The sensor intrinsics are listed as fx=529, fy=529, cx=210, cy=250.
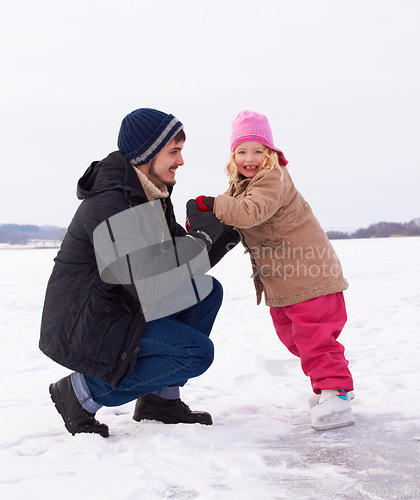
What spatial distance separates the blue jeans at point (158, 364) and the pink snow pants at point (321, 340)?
0.51m

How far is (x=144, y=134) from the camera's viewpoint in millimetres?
2508

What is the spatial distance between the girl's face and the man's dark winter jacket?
64 centimetres

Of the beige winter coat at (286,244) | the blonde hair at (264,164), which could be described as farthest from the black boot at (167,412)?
the blonde hair at (264,164)

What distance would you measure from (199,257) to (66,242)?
2.03 feet

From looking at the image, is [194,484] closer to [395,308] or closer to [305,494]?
[305,494]

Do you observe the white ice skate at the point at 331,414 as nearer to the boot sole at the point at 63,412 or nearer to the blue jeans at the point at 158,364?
the blue jeans at the point at 158,364

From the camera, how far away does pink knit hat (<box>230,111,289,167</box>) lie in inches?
108

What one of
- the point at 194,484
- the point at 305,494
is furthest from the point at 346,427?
the point at 194,484

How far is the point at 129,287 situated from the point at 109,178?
501 millimetres

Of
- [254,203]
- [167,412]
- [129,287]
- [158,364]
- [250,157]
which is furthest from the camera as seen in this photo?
[250,157]

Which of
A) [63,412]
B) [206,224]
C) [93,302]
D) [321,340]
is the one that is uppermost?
[206,224]

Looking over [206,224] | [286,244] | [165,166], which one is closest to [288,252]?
[286,244]

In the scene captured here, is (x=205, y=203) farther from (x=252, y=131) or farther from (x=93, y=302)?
(x=93, y=302)

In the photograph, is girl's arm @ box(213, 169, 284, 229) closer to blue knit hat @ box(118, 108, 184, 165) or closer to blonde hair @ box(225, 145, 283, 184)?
blonde hair @ box(225, 145, 283, 184)
